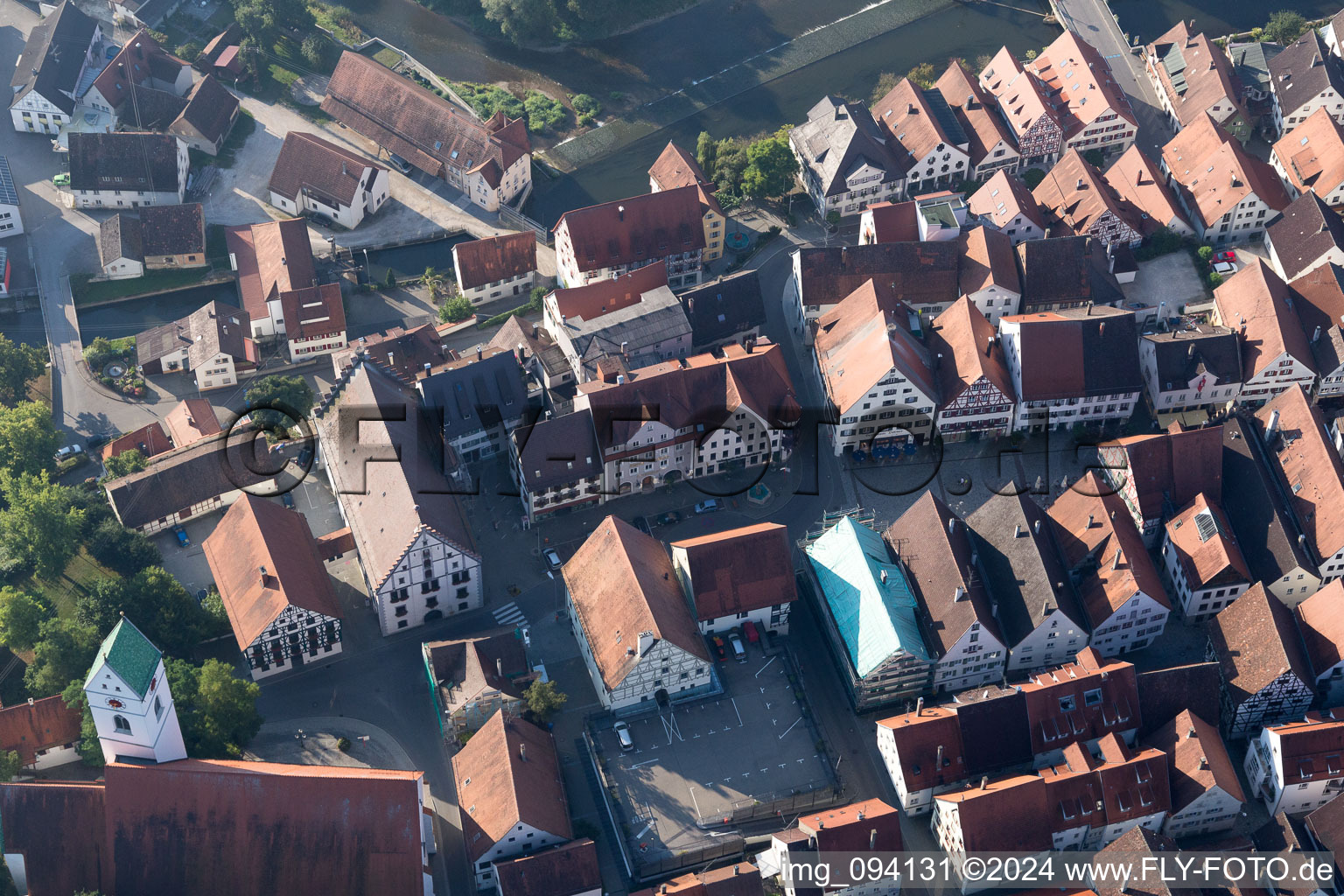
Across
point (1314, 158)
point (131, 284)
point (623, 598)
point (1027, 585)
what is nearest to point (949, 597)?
point (1027, 585)

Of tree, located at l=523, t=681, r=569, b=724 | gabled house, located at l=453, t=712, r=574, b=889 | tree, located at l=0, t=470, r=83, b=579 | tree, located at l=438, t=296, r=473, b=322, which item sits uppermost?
tree, located at l=438, t=296, r=473, b=322

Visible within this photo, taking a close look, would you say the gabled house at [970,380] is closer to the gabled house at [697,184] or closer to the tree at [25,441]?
the gabled house at [697,184]

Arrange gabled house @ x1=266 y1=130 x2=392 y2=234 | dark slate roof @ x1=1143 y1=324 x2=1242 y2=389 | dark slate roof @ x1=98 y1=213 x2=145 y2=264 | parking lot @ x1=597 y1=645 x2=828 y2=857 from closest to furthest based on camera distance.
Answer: parking lot @ x1=597 y1=645 x2=828 y2=857 < dark slate roof @ x1=1143 y1=324 x2=1242 y2=389 < dark slate roof @ x1=98 y1=213 x2=145 y2=264 < gabled house @ x1=266 y1=130 x2=392 y2=234

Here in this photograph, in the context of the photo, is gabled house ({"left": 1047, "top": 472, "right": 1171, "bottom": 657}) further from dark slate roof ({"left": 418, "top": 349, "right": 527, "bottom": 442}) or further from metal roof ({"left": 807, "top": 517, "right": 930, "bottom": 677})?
dark slate roof ({"left": 418, "top": 349, "right": 527, "bottom": 442})

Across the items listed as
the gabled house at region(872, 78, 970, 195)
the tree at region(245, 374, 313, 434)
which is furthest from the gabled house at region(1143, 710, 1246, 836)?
the tree at region(245, 374, 313, 434)

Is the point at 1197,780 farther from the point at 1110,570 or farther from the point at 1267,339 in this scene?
the point at 1267,339

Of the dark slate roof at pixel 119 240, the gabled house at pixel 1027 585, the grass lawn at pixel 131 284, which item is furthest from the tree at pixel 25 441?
the gabled house at pixel 1027 585

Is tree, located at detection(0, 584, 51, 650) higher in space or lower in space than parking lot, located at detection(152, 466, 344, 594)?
lower
